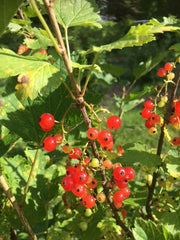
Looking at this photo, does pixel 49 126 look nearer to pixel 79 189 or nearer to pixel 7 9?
pixel 79 189

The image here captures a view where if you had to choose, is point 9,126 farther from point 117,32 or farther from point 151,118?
point 117,32

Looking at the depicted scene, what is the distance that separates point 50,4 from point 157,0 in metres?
4.54

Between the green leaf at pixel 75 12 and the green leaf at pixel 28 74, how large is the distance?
0.94 ft

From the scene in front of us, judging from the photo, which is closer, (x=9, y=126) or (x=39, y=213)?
(x=9, y=126)

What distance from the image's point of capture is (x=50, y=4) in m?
0.80

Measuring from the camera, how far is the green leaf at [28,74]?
0.85m

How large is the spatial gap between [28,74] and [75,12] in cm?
Answer: 42

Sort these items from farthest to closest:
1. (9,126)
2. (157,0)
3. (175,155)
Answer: (157,0) → (175,155) → (9,126)

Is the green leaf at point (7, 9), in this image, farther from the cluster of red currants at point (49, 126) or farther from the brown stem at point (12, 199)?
the brown stem at point (12, 199)

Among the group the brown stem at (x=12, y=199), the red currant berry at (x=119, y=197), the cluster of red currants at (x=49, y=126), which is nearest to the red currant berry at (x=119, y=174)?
the red currant berry at (x=119, y=197)

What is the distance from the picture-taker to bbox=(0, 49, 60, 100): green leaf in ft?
2.78

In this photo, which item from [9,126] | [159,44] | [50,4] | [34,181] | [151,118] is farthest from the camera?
[159,44]

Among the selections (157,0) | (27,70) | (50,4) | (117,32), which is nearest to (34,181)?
(27,70)

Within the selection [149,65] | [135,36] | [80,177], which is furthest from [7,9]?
[149,65]
